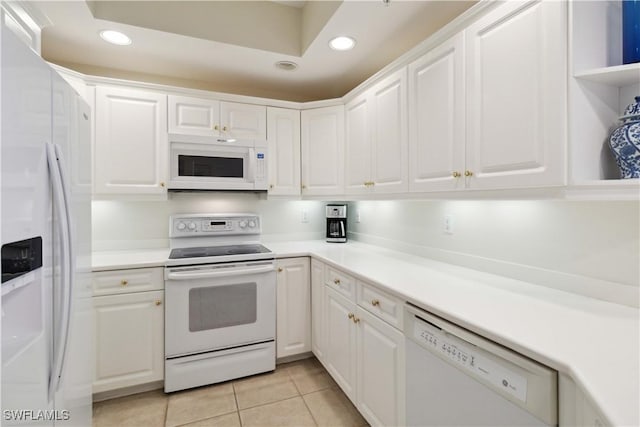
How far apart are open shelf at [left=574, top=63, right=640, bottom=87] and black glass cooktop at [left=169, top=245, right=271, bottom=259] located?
2038 mm

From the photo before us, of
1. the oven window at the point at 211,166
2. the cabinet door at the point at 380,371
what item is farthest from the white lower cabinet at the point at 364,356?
the oven window at the point at 211,166

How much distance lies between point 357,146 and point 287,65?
Result: 0.85m

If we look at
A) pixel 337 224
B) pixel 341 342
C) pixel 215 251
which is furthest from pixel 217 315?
pixel 337 224

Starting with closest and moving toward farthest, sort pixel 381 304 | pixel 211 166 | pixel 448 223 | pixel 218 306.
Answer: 1. pixel 381 304
2. pixel 448 223
3. pixel 218 306
4. pixel 211 166

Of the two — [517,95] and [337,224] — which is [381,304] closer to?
[517,95]

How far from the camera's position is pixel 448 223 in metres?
1.93

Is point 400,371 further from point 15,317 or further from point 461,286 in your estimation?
point 15,317

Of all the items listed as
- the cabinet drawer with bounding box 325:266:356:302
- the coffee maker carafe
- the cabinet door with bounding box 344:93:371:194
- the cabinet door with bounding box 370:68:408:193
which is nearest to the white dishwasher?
the cabinet drawer with bounding box 325:266:356:302

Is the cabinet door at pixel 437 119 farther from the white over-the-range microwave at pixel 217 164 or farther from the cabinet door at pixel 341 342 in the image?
the white over-the-range microwave at pixel 217 164

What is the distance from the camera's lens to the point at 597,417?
→ 0.65 m

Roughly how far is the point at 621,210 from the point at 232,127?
7.92ft

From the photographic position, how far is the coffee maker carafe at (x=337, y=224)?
2.88 metres

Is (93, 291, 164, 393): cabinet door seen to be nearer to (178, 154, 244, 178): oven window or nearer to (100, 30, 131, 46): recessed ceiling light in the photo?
(178, 154, 244, 178): oven window

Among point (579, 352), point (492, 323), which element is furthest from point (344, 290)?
point (579, 352)
